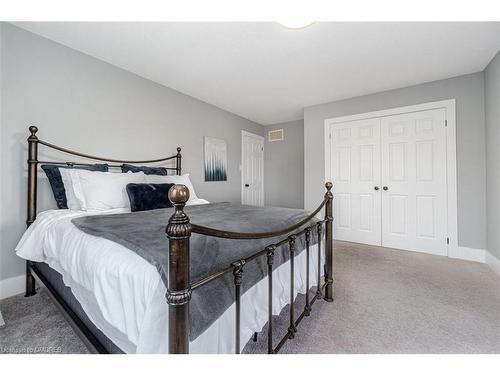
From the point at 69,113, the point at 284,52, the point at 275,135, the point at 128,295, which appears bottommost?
the point at 128,295

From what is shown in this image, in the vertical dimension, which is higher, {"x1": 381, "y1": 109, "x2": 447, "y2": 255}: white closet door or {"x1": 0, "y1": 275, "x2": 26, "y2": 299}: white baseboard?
{"x1": 381, "y1": 109, "x2": 447, "y2": 255}: white closet door

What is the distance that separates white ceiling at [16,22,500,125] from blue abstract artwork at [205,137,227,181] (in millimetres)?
914

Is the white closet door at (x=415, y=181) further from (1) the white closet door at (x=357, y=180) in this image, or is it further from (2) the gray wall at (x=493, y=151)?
(2) the gray wall at (x=493, y=151)

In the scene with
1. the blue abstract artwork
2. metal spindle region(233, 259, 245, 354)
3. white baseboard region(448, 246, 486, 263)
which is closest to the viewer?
metal spindle region(233, 259, 245, 354)

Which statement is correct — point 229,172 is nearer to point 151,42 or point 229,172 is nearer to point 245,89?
point 245,89

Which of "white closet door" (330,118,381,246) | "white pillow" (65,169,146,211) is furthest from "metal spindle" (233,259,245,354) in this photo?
"white closet door" (330,118,381,246)

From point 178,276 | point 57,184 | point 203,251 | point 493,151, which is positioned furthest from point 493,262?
point 57,184

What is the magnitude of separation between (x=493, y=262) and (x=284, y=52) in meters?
3.31

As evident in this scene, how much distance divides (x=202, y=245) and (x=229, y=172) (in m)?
3.40

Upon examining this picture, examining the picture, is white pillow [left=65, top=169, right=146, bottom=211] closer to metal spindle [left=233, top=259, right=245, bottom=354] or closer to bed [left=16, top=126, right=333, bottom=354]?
bed [left=16, top=126, right=333, bottom=354]

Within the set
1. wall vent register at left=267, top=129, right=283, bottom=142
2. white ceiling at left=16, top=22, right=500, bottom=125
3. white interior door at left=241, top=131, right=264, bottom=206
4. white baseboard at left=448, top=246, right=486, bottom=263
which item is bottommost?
white baseboard at left=448, top=246, right=486, bottom=263

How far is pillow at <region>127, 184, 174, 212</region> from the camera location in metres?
1.93

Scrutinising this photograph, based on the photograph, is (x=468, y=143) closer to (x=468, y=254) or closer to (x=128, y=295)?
(x=468, y=254)

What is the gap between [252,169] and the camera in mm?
4957
